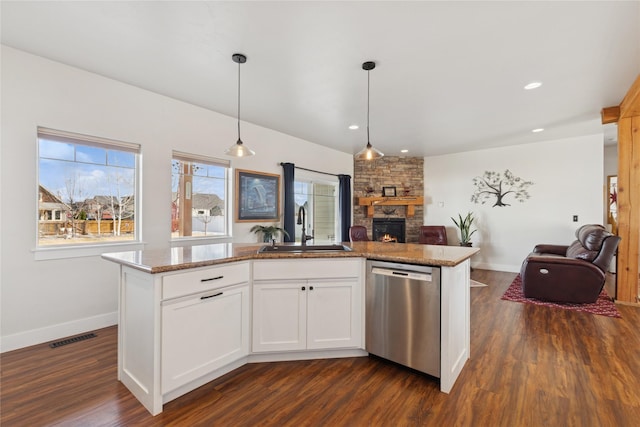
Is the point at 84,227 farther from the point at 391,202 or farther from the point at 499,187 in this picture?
the point at 499,187

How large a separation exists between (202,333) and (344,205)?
186 inches

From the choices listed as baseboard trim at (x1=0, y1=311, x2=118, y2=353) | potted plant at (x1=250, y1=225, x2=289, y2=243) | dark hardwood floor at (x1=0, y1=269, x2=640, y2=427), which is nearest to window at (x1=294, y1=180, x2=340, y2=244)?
potted plant at (x1=250, y1=225, x2=289, y2=243)

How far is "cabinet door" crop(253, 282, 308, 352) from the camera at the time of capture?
2.32 meters

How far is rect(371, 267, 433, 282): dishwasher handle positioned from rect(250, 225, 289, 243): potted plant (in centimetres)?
266

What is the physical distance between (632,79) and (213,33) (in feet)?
13.9

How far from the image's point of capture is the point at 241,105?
3.80 metres

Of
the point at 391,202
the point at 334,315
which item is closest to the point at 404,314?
the point at 334,315

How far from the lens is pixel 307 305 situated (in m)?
2.36

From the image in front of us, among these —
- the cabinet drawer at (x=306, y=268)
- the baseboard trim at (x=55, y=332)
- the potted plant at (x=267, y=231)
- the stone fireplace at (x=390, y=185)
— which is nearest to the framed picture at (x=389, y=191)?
the stone fireplace at (x=390, y=185)

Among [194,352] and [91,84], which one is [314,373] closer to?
[194,352]

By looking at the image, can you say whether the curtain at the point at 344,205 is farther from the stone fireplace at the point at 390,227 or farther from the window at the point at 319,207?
the stone fireplace at the point at 390,227

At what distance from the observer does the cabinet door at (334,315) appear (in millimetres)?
2371

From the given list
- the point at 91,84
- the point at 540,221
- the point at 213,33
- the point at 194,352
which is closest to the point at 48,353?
the point at 194,352

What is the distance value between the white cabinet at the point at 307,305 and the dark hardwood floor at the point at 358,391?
198mm
